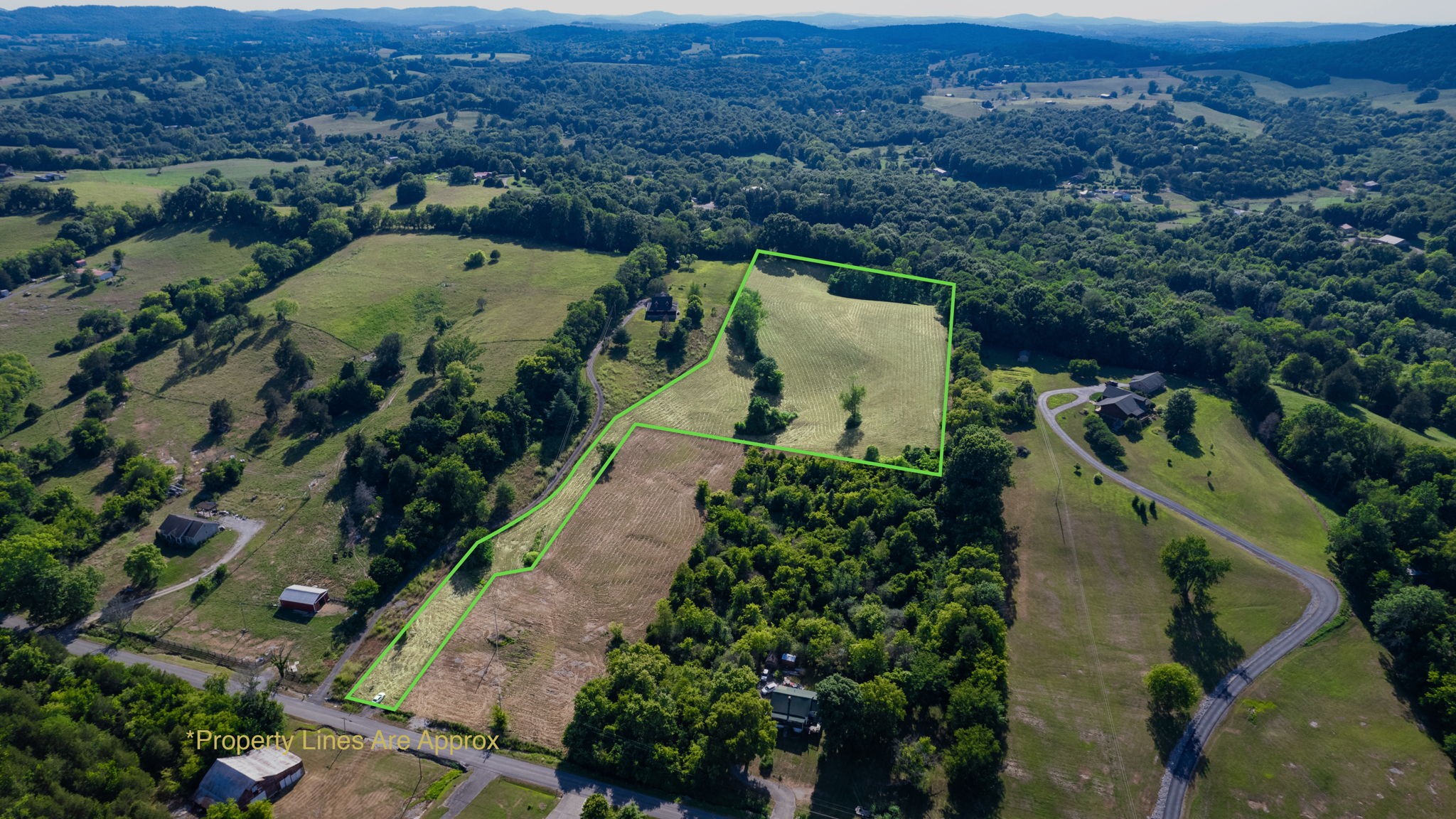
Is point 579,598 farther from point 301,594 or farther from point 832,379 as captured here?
point 832,379

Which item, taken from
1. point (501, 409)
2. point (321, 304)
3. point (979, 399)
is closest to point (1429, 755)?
point (979, 399)

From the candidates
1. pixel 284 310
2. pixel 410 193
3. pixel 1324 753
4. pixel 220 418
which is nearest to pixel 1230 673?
pixel 1324 753

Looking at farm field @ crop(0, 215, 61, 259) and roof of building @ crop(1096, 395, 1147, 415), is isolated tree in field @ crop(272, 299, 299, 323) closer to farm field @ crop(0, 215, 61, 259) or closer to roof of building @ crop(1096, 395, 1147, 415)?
farm field @ crop(0, 215, 61, 259)

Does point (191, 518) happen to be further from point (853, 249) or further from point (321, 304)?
point (853, 249)

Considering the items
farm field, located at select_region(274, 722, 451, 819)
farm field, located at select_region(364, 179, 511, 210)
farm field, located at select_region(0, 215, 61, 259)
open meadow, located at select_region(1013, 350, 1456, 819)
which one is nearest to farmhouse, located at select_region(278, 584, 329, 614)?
farm field, located at select_region(274, 722, 451, 819)

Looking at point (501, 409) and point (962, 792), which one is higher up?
point (501, 409)

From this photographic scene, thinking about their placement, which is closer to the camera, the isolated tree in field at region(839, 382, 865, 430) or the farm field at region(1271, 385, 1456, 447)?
the isolated tree in field at region(839, 382, 865, 430)

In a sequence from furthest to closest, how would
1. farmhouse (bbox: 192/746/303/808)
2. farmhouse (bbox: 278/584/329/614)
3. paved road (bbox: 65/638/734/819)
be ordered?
1. farmhouse (bbox: 278/584/329/614)
2. paved road (bbox: 65/638/734/819)
3. farmhouse (bbox: 192/746/303/808)

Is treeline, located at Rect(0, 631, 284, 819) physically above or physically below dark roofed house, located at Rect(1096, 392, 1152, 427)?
below
